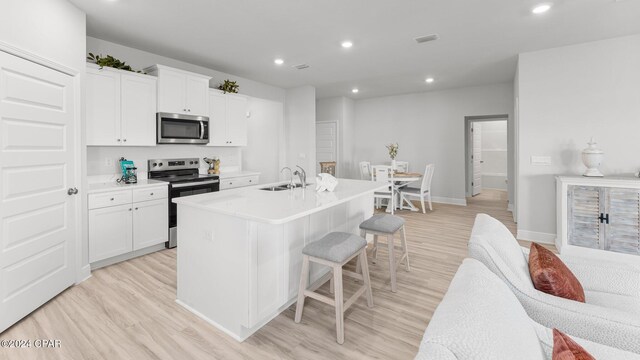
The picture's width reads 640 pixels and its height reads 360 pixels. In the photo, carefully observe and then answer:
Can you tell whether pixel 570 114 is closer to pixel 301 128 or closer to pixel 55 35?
pixel 301 128

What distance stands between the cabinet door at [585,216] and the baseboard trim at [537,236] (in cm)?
53

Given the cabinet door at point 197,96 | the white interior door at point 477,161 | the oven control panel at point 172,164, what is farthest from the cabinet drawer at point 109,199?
the white interior door at point 477,161

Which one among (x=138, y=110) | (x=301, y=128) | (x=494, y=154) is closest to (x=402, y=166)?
(x=301, y=128)

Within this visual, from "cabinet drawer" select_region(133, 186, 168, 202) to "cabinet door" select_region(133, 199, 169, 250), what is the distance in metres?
0.05

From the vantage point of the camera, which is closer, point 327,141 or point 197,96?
point 197,96

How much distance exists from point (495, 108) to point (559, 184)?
3.13m

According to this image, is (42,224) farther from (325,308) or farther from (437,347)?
(437,347)

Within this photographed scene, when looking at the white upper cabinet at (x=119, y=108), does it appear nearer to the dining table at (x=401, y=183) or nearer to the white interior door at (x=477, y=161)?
the dining table at (x=401, y=183)

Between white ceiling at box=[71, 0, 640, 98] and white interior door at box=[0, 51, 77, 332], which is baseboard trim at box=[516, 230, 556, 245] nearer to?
white ceiling at box=[71, 0, 640, 98]

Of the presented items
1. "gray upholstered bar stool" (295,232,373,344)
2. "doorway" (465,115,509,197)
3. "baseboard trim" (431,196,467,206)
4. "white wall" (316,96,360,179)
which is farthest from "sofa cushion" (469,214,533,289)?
"doorway" (465,115,509,197)

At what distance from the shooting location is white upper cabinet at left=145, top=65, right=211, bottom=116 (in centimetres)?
390

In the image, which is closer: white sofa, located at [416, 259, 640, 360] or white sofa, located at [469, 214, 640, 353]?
white sofa, located at [416, 259, 640, 360]

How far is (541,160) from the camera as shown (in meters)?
4.12

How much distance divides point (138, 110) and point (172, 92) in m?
0.50
